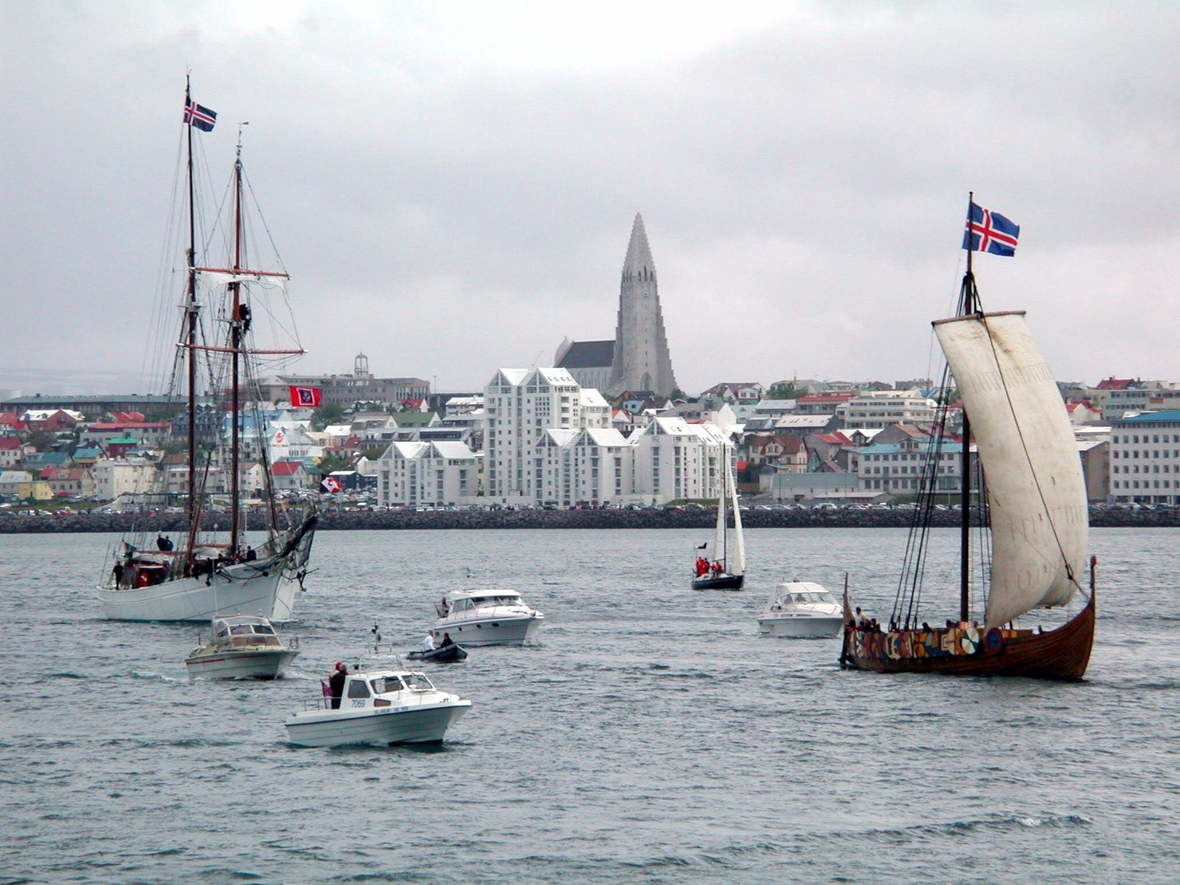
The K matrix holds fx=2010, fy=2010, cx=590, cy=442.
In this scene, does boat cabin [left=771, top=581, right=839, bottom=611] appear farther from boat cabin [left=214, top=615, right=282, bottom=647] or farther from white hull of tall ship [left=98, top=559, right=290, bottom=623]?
boat cabin [left=214, top=615, right=282, bottom=647]

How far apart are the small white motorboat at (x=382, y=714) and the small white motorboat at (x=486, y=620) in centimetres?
1895

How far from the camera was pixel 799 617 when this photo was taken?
58125 millimetres

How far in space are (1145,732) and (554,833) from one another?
44.4 feet

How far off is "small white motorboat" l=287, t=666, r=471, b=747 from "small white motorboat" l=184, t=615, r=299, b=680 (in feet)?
32.8

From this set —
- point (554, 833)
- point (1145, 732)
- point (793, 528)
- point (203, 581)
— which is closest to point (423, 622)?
point (203, 581)

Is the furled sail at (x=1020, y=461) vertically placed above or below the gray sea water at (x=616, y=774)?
above

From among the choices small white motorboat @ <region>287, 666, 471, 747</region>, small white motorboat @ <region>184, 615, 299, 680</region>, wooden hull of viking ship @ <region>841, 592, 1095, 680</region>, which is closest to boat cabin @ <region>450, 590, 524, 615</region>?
small white motorboat @ <region>184, 615, 299, 680</region>

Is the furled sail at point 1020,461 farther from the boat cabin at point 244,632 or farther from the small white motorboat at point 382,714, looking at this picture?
the boat cabin at point 244,632

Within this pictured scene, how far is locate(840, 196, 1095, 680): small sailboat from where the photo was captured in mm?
43375

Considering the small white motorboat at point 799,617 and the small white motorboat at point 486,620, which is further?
the small white motorboat at point 799,617

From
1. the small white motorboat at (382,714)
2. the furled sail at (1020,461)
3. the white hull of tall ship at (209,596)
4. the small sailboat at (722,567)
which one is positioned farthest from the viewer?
the small sailboat at (722,567)

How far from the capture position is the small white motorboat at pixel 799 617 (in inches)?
2291

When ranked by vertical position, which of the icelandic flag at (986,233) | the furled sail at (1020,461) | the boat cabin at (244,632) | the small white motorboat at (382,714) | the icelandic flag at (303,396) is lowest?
the small white motorboat at (382,714)

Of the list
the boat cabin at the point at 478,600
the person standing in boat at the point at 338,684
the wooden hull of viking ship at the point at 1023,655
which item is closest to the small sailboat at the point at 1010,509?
the wooden hull of viking ship at the point at 1023,655
